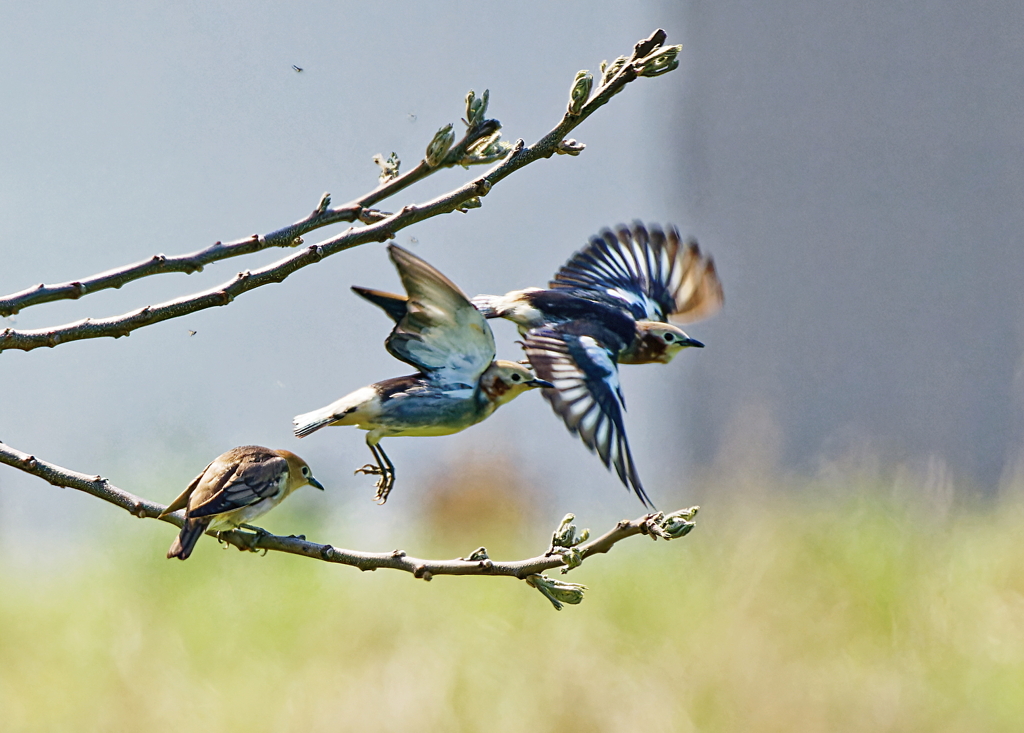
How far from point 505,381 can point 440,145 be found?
0.29 meters

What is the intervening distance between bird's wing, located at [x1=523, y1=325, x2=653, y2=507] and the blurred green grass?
2889 millimetres

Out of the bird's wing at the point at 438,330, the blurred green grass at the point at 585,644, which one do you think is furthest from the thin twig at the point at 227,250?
the blurred green grass at the point at 585,644

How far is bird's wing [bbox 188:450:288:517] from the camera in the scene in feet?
4.33

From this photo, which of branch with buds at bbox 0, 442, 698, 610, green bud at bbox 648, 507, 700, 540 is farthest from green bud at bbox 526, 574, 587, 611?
green bud at bbox 648, 507, 700, 540

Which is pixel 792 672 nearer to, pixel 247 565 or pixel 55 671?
pixel 247 565

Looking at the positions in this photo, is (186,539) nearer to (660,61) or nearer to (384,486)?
(384,486)

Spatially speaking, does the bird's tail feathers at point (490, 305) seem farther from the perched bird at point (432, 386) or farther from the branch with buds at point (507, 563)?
the branch with buds at point (507, 563)

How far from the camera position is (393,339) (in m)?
1.03

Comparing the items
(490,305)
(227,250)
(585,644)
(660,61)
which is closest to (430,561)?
(490,305)

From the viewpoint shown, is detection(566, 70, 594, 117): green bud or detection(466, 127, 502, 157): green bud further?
detection(466, 127, 502, 157): green bud

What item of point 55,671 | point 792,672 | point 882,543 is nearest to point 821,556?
point 882,543

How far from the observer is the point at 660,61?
1.13 m

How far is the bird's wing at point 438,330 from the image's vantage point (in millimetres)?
954

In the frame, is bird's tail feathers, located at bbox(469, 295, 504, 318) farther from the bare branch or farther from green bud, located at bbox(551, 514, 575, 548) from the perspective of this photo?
green bud, located at bbox(551, 514, 575, 548)
